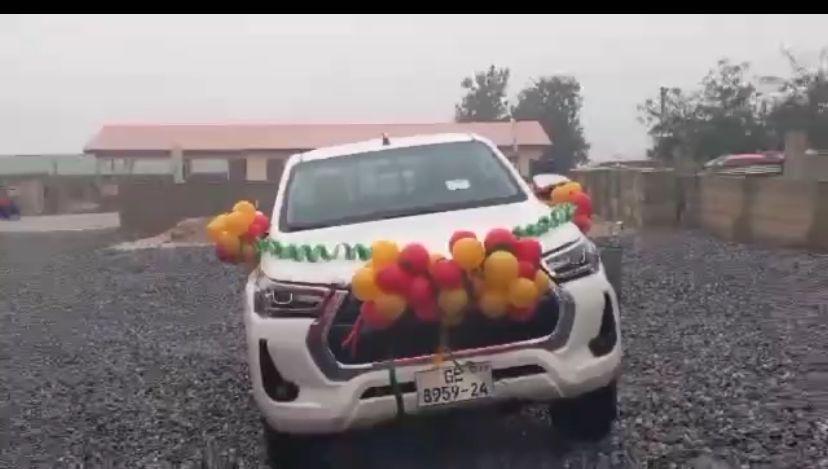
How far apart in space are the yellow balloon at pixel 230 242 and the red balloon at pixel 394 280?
252 cm

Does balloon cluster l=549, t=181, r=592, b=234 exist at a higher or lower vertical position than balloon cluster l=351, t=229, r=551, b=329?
higher

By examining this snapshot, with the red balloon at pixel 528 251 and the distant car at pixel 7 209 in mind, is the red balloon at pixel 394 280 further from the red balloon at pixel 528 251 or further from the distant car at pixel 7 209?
the distant car at pixel 7 209

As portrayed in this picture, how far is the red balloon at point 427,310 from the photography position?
488cm

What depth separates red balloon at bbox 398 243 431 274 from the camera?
4.94 m

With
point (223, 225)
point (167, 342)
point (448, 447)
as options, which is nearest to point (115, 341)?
point (167, 342)

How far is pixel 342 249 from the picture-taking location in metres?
5.33

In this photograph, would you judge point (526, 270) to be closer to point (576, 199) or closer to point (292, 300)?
point (292, 300)

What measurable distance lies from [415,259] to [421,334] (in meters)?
0.35

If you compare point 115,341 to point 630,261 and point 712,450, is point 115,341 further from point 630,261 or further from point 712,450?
point 630,261

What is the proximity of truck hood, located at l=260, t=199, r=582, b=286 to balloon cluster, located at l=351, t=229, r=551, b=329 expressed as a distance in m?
0.21

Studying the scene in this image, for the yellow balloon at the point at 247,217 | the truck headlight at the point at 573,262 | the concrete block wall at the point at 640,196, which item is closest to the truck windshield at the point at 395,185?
the yellow balloon at the point at 247,217

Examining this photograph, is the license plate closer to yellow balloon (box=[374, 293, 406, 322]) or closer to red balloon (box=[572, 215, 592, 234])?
yellow balloon (box=[374, 293, 406, 322])

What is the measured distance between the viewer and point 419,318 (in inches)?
195

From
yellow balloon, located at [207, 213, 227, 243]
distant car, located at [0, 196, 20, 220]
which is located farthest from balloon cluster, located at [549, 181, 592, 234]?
distant car, located at [0, 196, 20, 220]
